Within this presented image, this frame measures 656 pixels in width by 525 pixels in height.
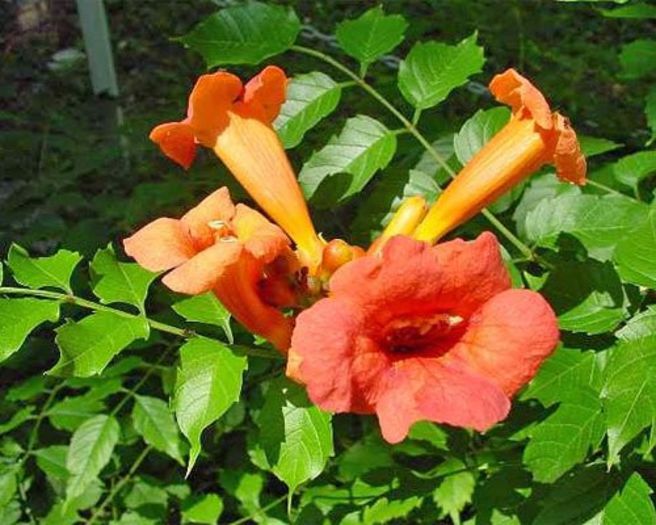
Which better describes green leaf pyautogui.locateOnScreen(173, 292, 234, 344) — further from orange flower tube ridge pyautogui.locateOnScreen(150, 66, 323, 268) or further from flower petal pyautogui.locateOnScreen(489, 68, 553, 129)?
flower petal pyautogui.locateOnScreen(489, 68, 553, 129)

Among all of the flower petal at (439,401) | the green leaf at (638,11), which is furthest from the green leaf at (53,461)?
the green leaf at (638,11)

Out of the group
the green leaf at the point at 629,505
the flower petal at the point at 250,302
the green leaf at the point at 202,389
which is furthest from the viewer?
the green leaf at the point at 629,505

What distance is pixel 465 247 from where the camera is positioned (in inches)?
55.3

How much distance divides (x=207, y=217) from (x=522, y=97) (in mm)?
588

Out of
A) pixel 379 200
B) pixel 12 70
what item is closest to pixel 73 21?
pixel 12 70

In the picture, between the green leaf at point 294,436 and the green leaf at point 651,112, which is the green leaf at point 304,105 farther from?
the green leaf at point 651,112

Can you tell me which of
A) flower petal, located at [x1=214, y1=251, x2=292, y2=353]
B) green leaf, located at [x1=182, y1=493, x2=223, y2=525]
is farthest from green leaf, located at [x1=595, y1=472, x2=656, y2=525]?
green leaf, located at [x1=182, y1=493, x2=223, y2=525]

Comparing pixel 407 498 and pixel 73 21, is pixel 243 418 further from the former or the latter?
pixel 73 21

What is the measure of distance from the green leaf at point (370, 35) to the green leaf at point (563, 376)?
82 centimetres

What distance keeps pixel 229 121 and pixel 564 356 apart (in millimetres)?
813

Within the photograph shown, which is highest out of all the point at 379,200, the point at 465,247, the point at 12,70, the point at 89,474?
the point at 465,247

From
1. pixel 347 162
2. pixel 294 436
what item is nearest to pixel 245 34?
pixel 347 162

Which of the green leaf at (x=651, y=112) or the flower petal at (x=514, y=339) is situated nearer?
the flower petal at (x=514, y=339)

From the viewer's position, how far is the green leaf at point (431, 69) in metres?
2.16
